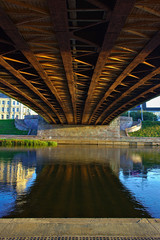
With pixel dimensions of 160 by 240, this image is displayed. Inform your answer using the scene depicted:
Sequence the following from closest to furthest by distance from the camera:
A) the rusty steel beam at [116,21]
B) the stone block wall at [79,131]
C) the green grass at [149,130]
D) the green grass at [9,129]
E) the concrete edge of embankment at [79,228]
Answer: the concrete edge of embankment at [79,228], the rusty steel beam at [116,21], the stone block wall at [79,131], the green grass at [149,130], the green grass at [9,129]

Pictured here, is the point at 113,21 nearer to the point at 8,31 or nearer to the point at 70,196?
the point at 8,31

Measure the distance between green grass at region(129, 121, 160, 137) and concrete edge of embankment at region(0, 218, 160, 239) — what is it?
66885mm

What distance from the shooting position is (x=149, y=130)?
7381 cm

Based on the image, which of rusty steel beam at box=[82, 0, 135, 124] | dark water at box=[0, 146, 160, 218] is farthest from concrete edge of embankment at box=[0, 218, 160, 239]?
rusty steel beam at box=[82, 0, 135, 124]

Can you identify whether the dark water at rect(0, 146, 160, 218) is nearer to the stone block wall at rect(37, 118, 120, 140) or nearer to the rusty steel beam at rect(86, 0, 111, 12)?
the rusty steel beam at rect(86, 0, 111, 12)

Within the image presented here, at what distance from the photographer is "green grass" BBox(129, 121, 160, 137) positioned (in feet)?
229

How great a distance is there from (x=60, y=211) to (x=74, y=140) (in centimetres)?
4903

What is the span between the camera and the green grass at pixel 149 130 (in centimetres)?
6974

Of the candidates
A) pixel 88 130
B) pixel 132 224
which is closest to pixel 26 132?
pixel 88 130

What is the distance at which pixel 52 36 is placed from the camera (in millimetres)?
10180

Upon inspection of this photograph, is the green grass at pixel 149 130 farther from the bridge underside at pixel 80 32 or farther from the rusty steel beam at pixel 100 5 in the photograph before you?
the rusty steel beam at pixel 100 5

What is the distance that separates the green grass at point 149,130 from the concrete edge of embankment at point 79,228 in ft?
219

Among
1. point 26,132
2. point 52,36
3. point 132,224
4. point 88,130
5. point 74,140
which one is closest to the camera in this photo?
point 132,224

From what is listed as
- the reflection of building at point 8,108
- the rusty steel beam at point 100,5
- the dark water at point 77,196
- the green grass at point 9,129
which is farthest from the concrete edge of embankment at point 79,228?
the reflection of building at point 8,108
